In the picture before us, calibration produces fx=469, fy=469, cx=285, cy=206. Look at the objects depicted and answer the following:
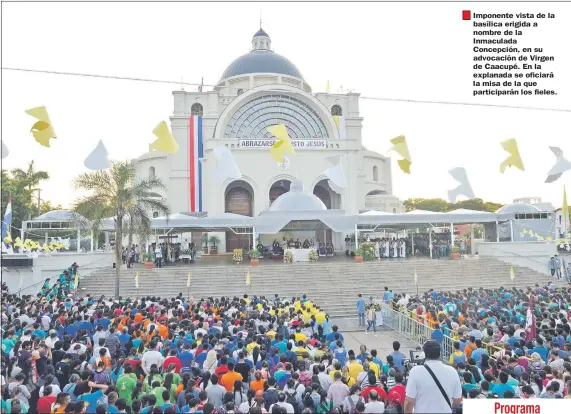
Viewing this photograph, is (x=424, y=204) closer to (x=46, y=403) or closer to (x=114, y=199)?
(x=114, y=199)

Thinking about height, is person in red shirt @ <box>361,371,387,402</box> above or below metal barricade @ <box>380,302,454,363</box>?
above

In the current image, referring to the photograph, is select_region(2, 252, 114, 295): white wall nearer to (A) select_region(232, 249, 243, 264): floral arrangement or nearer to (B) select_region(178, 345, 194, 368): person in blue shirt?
(A) select_region(232, 249, 243, 264): floral arrangement

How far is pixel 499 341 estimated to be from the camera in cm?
886

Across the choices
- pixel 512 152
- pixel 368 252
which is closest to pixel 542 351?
pixel 512 152

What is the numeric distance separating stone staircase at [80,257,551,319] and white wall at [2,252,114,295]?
4.96ft

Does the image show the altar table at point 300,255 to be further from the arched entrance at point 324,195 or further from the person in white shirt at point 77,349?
the person in white shirt at point 77,349

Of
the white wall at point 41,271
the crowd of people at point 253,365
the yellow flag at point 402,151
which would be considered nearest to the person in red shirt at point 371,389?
the crowd of people at point 253,365

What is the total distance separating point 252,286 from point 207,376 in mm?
12114

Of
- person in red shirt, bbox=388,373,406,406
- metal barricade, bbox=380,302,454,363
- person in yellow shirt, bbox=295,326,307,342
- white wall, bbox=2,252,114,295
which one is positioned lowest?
metal barricade, bbox=380,302,454,363

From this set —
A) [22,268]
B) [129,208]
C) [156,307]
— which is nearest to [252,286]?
[129,208]

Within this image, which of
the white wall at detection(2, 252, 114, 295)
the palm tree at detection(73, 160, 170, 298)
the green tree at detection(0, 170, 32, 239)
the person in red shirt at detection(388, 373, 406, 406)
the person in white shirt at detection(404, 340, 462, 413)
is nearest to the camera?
the person in white shirt at detection(404, 340, 462, 413)

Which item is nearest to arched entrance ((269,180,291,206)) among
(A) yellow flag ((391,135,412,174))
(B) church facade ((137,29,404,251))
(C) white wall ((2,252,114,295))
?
(B) church facade ((137,29,404,251))

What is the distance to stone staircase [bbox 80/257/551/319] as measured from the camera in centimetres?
1780

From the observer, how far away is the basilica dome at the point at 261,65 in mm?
38750
